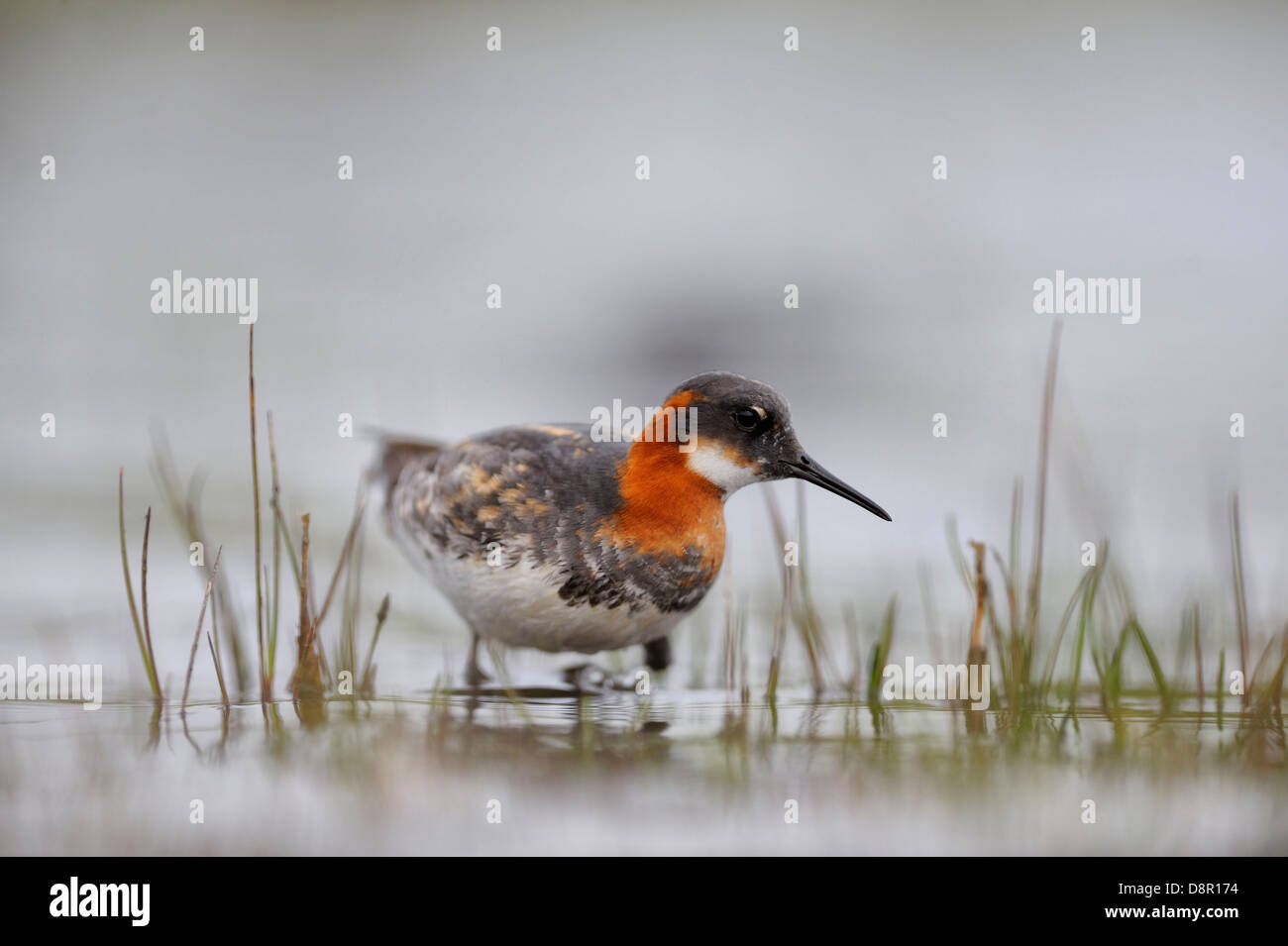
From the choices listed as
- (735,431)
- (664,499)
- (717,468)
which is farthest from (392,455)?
(735,431)

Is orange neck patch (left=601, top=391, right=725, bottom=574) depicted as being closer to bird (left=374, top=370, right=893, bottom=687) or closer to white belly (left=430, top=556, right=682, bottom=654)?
bird (left=374, top=370, right=893, bottom=687)

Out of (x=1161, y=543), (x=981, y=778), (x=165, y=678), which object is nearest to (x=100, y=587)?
(x=165, y=678)

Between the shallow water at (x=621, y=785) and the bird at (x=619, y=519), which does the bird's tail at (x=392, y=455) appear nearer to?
the bird at (x=619, y=519)

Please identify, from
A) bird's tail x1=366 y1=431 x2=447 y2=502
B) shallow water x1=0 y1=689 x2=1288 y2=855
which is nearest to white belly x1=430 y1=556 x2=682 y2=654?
shallow water x1=0 y1=689 x2=1288 y2=855

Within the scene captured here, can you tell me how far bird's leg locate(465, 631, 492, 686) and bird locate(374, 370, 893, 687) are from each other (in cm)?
5

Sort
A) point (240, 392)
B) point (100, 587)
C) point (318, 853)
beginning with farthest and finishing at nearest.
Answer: point (240, 392), point (100, 587), point (318, 853)

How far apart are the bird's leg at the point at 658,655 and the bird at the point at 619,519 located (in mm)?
459

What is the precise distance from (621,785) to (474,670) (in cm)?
209

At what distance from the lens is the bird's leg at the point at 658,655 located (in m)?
6.40

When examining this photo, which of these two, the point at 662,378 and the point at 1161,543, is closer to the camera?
the point at 1161,543

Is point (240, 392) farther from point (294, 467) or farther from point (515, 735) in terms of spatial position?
point (515, 735)

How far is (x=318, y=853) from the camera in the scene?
153 inches

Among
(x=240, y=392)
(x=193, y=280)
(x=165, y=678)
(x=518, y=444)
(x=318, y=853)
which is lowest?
(x=318, y=853)

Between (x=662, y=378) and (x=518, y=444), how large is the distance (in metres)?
5.41
